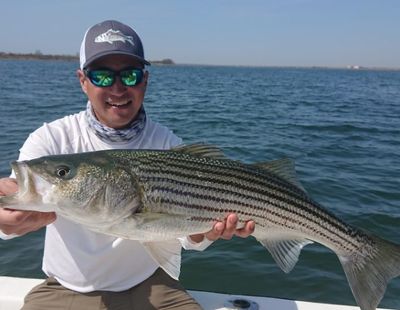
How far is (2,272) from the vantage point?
6.86 meters

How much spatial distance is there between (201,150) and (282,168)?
2.36 ft

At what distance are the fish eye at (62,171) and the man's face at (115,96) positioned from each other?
3.12 feet

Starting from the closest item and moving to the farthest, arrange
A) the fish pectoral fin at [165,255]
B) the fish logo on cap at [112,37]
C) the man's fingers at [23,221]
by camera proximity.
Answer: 1. the man's fingers at [23,221]
2. the fish pectoral fin at [165,255]
3. the fish logo on cap at [112,37]

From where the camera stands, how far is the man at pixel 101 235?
12.6 feet

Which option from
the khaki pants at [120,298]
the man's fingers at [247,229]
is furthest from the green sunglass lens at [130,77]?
the khaki pants at [120,298]

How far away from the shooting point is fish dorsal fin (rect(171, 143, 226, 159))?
354 cm

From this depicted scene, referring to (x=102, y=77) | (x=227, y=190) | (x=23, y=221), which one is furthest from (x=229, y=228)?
(x=102, y=77)

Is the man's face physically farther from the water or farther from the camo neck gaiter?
the water

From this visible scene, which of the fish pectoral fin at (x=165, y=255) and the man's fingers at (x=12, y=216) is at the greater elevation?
the man's fingers at (x=12, y=216)

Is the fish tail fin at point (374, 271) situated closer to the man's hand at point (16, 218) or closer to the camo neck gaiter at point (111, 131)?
the camo neck gaiter at point (111, 131)

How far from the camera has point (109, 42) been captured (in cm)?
384

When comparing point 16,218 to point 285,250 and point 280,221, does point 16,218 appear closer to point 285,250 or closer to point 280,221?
point 280,221

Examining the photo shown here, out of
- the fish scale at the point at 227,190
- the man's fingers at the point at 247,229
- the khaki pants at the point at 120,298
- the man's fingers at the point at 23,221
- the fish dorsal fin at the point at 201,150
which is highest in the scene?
the fish dorsal fin at the point at 201,150

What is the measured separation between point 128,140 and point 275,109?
24.2 m
